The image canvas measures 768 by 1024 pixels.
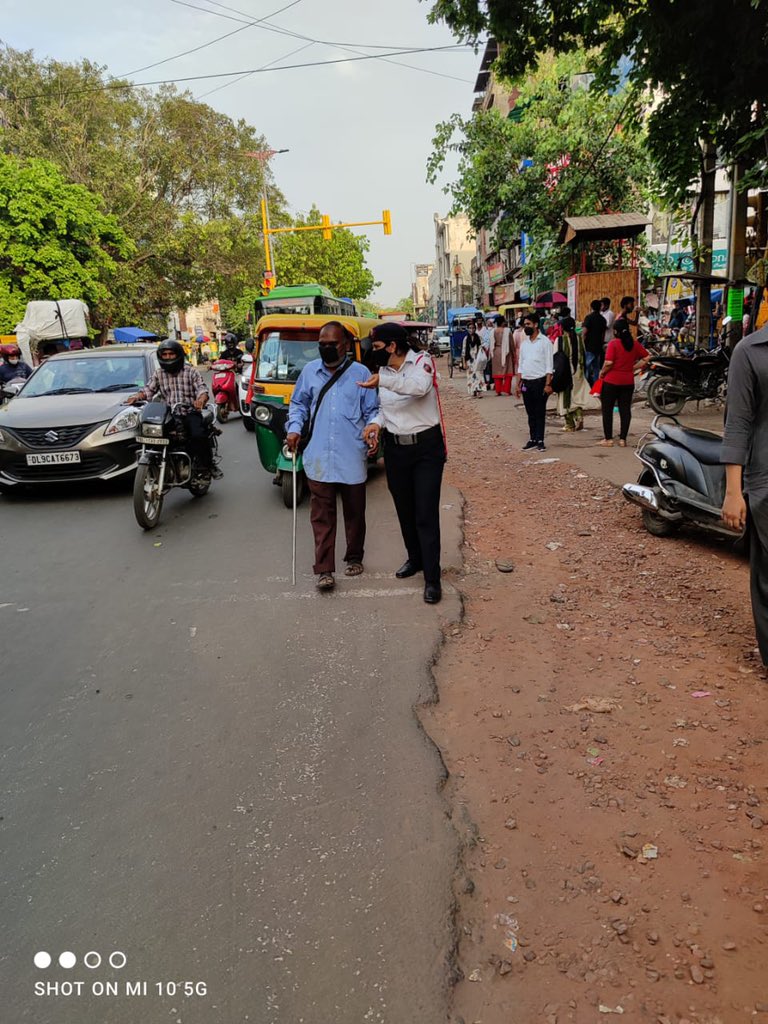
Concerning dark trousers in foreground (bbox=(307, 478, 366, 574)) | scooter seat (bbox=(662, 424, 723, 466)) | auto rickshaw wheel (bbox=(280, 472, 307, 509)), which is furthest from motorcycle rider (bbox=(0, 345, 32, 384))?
scooter seat (bbox=(662, 424, 723, 466))

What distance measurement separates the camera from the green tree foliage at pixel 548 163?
1873cm

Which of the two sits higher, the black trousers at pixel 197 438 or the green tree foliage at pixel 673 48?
the green tree foliage at pixel 673 48

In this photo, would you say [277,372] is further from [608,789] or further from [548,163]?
[548,163]

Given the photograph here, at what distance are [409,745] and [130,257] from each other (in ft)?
107

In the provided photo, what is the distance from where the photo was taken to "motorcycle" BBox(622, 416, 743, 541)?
5512 millimetres

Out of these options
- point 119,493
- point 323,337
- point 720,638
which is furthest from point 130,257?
point 720,638

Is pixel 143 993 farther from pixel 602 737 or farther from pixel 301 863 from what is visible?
pixel 602 737

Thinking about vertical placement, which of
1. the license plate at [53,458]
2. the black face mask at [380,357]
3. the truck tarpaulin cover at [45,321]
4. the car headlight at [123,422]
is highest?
the truck tarpaulin cover at [45,321]

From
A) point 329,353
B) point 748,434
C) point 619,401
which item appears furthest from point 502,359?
point 748,434

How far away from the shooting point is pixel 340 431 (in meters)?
5.25

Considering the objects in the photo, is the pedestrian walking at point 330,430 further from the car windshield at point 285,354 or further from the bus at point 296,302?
the bus at point 296,302

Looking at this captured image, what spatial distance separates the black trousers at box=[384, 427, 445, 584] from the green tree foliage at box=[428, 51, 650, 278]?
1574 cm

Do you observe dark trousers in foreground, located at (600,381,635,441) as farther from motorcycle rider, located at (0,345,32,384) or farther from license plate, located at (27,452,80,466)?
motorcycle rider, located at (0,345,32,384)

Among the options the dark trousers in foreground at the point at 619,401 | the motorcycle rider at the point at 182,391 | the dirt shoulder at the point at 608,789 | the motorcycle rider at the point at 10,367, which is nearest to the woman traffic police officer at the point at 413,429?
the dirt shoulder at the point at 608,789
